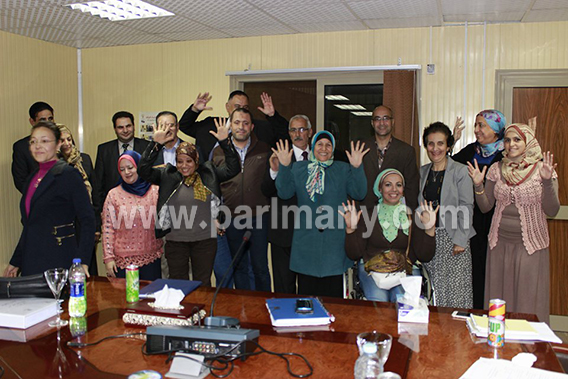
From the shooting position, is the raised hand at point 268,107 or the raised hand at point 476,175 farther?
the raised hand at point 268,107

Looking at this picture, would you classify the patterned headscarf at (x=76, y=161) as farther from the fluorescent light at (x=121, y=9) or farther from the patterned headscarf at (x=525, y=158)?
the patterned headscarf at (x=525, y=158)

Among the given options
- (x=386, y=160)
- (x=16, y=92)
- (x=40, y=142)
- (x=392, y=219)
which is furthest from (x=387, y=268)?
(x=16, y=92)

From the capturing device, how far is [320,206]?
3246 millimetres

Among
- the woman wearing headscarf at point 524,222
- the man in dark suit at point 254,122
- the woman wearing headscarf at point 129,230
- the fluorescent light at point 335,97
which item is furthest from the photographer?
the fluorescent light at point 335,97

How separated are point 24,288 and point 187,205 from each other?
133 cm

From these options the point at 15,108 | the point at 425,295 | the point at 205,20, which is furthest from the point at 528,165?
the point at 15,108

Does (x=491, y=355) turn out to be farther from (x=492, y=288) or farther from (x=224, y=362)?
(x=492, y=288)

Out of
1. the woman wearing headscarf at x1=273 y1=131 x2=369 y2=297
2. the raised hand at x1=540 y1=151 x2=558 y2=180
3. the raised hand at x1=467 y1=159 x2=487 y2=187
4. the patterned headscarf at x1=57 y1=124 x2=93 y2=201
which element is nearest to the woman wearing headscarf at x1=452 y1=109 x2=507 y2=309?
the raised hand at x1=467 y1=159 x2=487 y2=187

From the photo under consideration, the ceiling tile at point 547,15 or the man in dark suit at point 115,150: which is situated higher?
the ceiling tile at point 547,15

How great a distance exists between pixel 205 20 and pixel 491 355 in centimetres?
361

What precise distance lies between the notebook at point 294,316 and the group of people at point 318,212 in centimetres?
89

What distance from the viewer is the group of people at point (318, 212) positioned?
9.69 ft

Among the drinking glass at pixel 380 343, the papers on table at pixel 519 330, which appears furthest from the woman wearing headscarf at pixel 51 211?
the papers on table at pixel 519 330

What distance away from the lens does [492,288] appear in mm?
3385
